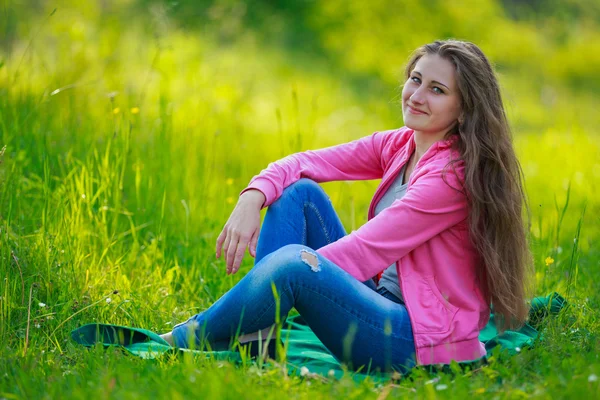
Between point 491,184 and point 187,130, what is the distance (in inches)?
84.5

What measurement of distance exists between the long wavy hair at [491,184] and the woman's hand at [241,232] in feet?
2.36

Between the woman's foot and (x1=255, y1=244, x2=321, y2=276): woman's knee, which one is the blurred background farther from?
(x1=255, y1=244, x2=321, y2=276): woman's knee

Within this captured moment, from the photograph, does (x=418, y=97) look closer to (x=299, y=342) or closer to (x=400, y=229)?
(x=400, y=229)

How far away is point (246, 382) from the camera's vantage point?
2.12 metres

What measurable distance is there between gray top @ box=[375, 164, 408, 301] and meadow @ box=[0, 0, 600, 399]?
1.17ft

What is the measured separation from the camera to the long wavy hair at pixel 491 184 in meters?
2.45

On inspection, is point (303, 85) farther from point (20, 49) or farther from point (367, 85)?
point (20, 49)

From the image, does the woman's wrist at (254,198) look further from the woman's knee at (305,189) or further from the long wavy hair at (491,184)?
the long wavy hair at (491,184)

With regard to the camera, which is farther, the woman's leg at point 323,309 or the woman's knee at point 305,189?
the woman's knee at point 305,189

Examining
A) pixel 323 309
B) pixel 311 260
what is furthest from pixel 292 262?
pixel 323 309

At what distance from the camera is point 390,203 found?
2.71 meters

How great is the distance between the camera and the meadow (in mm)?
2184

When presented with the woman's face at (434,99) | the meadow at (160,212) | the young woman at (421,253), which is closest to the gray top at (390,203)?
the young woman at (421,253)

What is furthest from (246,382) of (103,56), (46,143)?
(103,56)
